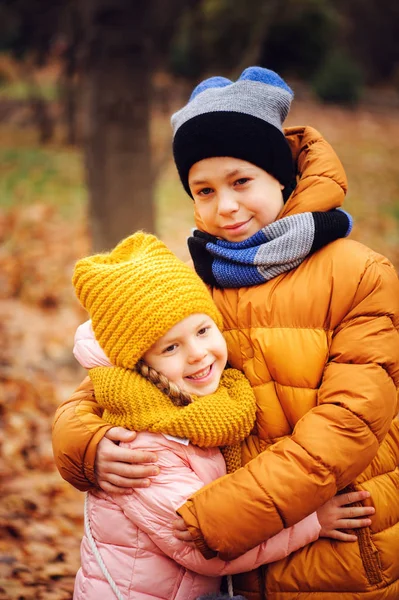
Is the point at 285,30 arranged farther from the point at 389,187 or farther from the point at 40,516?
the point at 40,516

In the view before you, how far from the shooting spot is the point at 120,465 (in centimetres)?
205

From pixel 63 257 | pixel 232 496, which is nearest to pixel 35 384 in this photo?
pixel 63 257

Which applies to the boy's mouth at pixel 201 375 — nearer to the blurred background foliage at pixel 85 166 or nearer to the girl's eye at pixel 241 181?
the girl's eye at pixel 241 181

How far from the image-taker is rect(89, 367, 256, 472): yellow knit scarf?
6.51 feet

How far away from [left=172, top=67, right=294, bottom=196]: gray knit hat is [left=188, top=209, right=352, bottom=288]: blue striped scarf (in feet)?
0.89

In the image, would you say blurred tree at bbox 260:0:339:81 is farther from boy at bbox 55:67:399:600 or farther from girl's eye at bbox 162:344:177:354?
girl's eye at bbox 162:344:177:354

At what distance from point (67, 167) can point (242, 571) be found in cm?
1144

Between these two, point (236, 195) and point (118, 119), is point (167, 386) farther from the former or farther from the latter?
point (118, 119)

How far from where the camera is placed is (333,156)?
227 cm

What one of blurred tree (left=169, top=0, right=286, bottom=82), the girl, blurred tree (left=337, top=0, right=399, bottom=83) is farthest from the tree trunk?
blurred tree (left=337, top=0, right=399, bottom=83)

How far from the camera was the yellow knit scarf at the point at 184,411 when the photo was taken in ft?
6.51

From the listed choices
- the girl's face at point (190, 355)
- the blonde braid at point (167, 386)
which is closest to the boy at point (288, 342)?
the girl's face at point (190, 355)

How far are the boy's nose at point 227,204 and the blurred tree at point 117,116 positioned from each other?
10.4ft

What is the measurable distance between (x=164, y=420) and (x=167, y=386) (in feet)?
0.37
